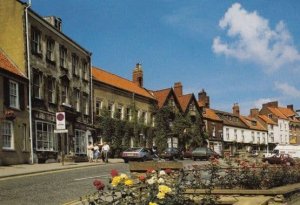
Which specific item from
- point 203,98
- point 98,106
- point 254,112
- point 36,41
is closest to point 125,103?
point 98,106

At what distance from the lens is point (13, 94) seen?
32.3 m

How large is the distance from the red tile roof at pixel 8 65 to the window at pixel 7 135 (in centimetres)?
356

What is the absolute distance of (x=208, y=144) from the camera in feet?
245

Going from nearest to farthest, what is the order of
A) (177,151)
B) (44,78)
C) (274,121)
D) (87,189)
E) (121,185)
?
(121,185), (87,189), (44,78), (177,151), (274,121)

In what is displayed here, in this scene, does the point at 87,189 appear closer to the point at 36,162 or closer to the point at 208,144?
the point at 36,162

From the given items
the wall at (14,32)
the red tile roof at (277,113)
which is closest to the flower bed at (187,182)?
the wall at (14,32)

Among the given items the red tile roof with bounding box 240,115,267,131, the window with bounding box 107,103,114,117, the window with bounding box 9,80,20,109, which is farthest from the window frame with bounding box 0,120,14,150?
the red tile roof with bounding box 240,115,267,131

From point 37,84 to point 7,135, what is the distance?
6.08m

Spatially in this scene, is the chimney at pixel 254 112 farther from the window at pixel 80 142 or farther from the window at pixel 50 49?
the window at pixel 50 49

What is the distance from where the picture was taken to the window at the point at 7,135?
100 ft

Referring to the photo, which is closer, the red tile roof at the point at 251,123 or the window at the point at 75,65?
the window at the point at 75,65

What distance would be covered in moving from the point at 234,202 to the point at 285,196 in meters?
2.46

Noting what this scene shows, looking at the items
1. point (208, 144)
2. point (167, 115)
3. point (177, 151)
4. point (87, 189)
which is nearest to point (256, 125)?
point (208, 144)

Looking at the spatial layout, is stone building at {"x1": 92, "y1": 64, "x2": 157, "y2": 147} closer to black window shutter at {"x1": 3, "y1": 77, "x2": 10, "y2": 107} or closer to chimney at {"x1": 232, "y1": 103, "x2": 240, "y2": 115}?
black window shutter at {"x1": 3, "y1": 77, "x2": 10, "y2": 107}
